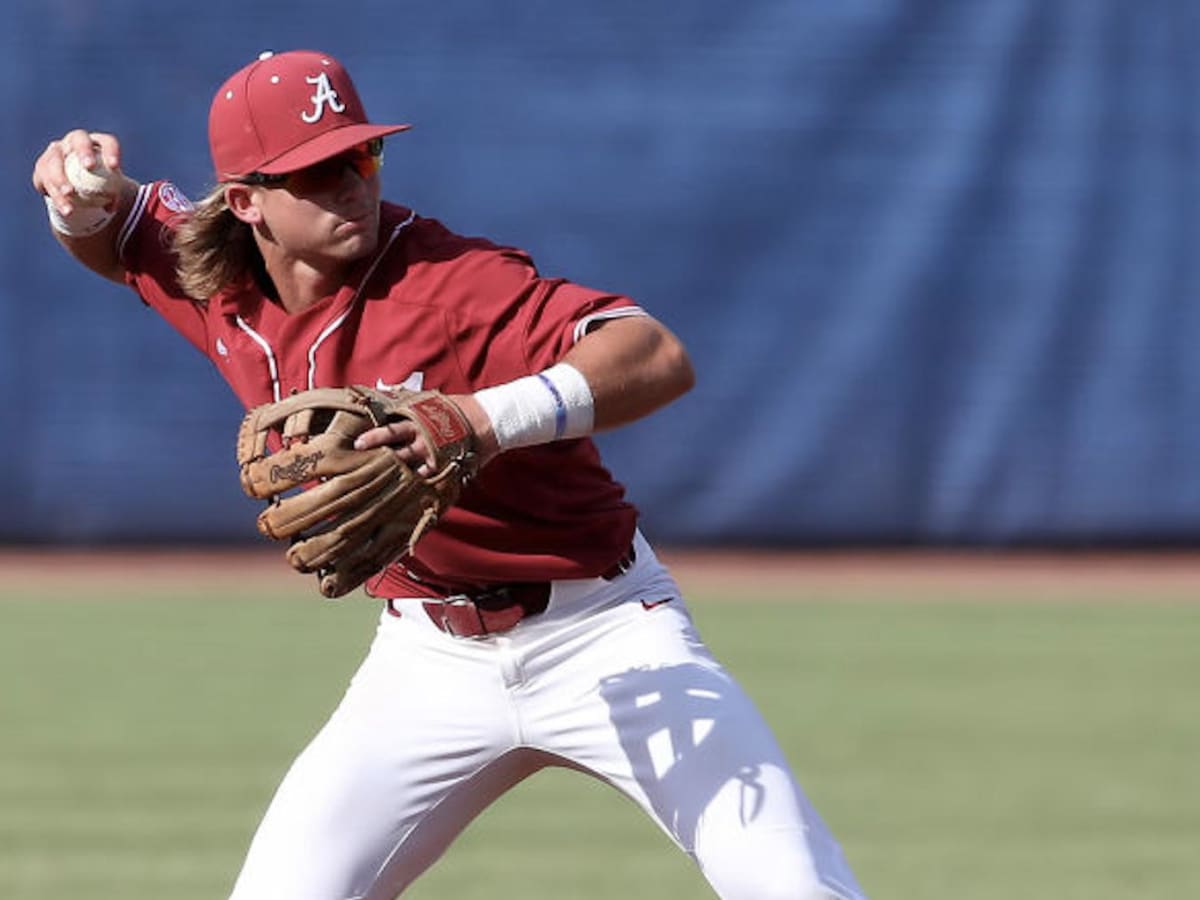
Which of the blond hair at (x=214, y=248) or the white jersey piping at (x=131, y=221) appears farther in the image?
the white jersey piping at (x=131, y=221)

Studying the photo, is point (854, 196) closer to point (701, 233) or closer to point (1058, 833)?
point (701, 233)

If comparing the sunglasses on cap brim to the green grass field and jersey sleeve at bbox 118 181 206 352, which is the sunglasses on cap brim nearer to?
jersey sleeve at bbox 118 181 206 352

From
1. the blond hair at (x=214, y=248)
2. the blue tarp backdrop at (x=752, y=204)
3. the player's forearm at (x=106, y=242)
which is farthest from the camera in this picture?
the blue tarp backdrop at (x=752, y=204)

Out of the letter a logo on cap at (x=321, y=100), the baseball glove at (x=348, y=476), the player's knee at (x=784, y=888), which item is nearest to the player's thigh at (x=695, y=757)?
the player's knee at (x=784, y=888)

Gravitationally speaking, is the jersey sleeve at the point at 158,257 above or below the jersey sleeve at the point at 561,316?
above

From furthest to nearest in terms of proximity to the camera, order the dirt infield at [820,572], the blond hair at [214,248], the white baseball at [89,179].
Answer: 1. the dirt infield at [820,572]
2. the white baseball at [89,179]
3. the blond hair at [214,248]

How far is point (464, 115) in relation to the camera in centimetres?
1091

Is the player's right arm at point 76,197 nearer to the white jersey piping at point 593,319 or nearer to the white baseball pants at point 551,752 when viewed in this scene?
the white baseball pants at point 551,752

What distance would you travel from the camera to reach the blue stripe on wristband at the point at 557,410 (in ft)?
11.9

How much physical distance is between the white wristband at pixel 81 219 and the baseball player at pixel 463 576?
287mm

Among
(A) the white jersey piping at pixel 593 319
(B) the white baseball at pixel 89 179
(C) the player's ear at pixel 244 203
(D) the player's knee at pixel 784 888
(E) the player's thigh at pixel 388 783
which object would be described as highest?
(B) the white baseball at pixel 89 179

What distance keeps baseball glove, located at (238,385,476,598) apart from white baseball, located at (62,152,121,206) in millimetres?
821

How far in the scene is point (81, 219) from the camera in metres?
4.45

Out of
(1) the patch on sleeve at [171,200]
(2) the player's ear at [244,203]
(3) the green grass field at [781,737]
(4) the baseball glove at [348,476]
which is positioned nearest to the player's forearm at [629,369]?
(4) the baseball glove at [348,476]
